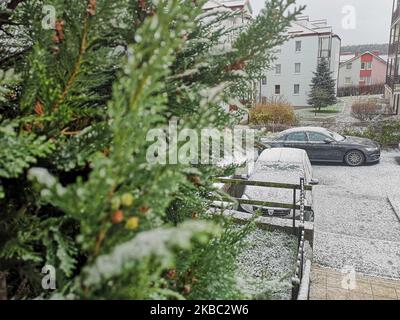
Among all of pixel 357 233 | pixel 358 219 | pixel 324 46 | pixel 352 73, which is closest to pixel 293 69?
pixel 324 46

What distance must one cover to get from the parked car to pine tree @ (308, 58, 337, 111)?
21.6 metres

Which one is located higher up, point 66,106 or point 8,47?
point 8,47

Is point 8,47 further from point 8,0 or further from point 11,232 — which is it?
point 11,232

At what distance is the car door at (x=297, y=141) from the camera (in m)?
13.1

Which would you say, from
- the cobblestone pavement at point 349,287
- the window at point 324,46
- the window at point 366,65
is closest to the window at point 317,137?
the cobblestone pavement at point 349,287

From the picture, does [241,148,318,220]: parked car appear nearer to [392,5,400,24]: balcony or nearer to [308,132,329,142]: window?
[308,132,329,142]: window

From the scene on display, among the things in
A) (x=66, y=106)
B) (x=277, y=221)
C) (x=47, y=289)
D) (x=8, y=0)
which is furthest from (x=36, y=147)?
(x=277, y=221)

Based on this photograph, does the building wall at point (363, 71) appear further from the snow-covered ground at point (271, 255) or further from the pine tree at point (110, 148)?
the pine tree at point (110, 148)

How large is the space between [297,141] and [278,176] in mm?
5645

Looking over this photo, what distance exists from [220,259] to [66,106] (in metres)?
1.00

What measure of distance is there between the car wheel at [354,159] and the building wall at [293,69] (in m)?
19.5

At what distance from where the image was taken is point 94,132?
52.6 inches

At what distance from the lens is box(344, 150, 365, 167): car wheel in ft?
42.8

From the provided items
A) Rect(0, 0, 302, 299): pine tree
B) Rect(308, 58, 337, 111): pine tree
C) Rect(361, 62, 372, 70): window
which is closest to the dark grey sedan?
Rect(0, 0, 302, 299): pine tree
